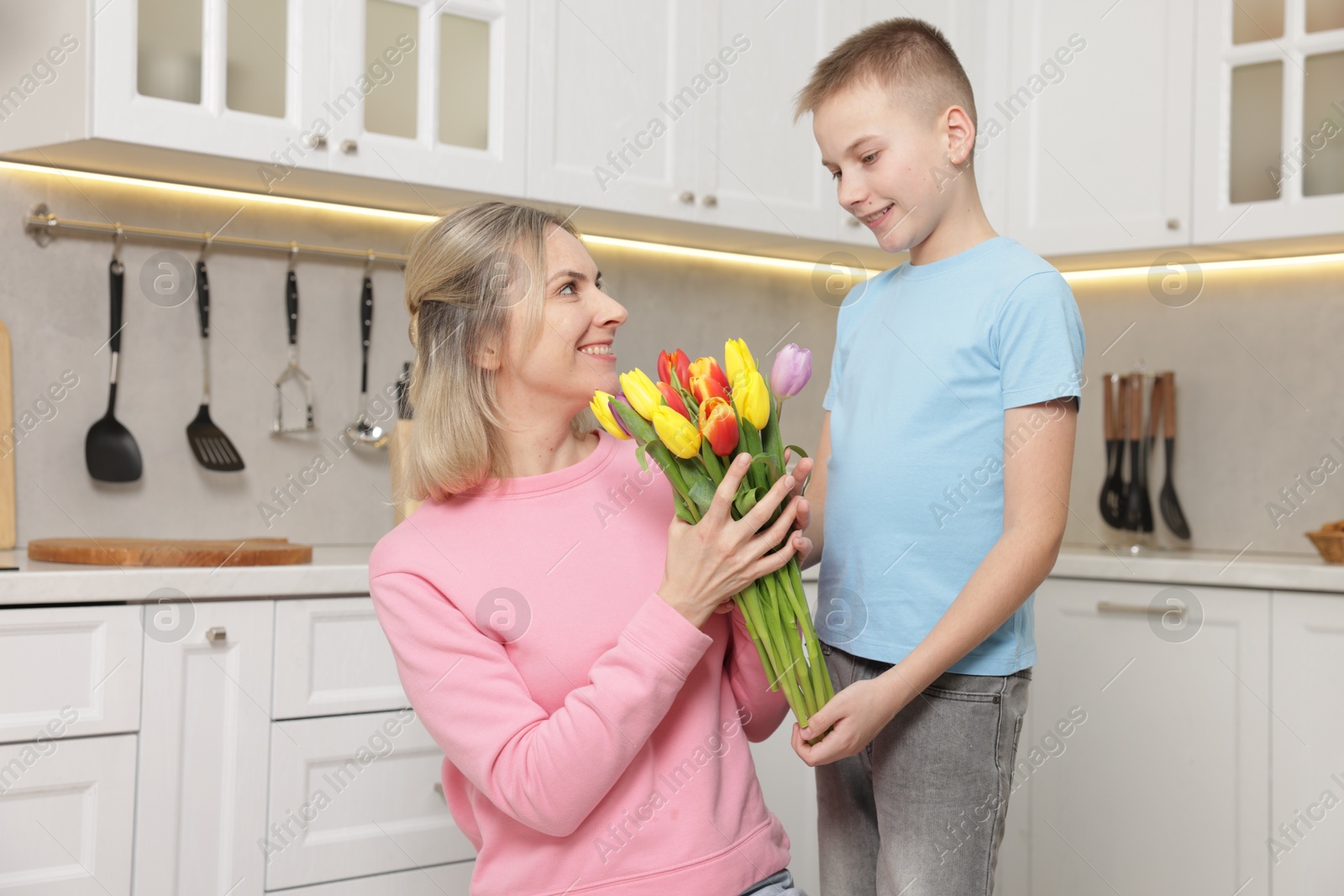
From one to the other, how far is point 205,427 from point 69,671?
2.28 feet

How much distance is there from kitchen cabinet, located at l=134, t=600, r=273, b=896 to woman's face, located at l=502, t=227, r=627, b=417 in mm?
843

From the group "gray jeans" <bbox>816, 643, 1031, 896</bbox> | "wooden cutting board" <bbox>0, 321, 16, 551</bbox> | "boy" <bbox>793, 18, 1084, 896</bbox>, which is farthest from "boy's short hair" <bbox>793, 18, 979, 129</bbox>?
"wooden cutting board" <bbox>0, 321, 16, 551</bbox>

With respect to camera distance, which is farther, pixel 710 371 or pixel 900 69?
pixel 900 69

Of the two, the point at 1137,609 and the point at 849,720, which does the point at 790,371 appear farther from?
the point at 1137,609

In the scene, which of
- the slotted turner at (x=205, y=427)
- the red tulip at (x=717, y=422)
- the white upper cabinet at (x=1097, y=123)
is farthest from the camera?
the white upper cabinet at (x=1097, y=123)

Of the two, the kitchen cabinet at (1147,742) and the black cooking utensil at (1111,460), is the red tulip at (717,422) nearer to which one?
the kitchen cabinet at (1147,742)

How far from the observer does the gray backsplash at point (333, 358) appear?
83.2 inches

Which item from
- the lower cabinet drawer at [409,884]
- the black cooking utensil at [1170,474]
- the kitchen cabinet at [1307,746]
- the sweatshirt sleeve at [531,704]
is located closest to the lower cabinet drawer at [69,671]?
the lower cabinet drawer at [409,884]

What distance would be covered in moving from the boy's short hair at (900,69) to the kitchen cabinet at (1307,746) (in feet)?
4.55

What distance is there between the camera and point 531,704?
105 cm

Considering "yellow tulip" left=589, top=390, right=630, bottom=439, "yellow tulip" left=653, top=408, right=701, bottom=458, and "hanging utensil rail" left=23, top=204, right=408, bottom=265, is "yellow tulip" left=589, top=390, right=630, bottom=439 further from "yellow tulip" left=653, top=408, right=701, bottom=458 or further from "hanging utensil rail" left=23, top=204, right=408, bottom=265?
"hanging utensil rail" left=23, top=204, right=408, bottom=265

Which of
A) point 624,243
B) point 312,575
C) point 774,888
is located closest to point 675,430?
point 774,888

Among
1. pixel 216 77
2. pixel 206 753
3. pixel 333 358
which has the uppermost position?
pixel 216 77

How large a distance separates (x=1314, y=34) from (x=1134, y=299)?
69cm
